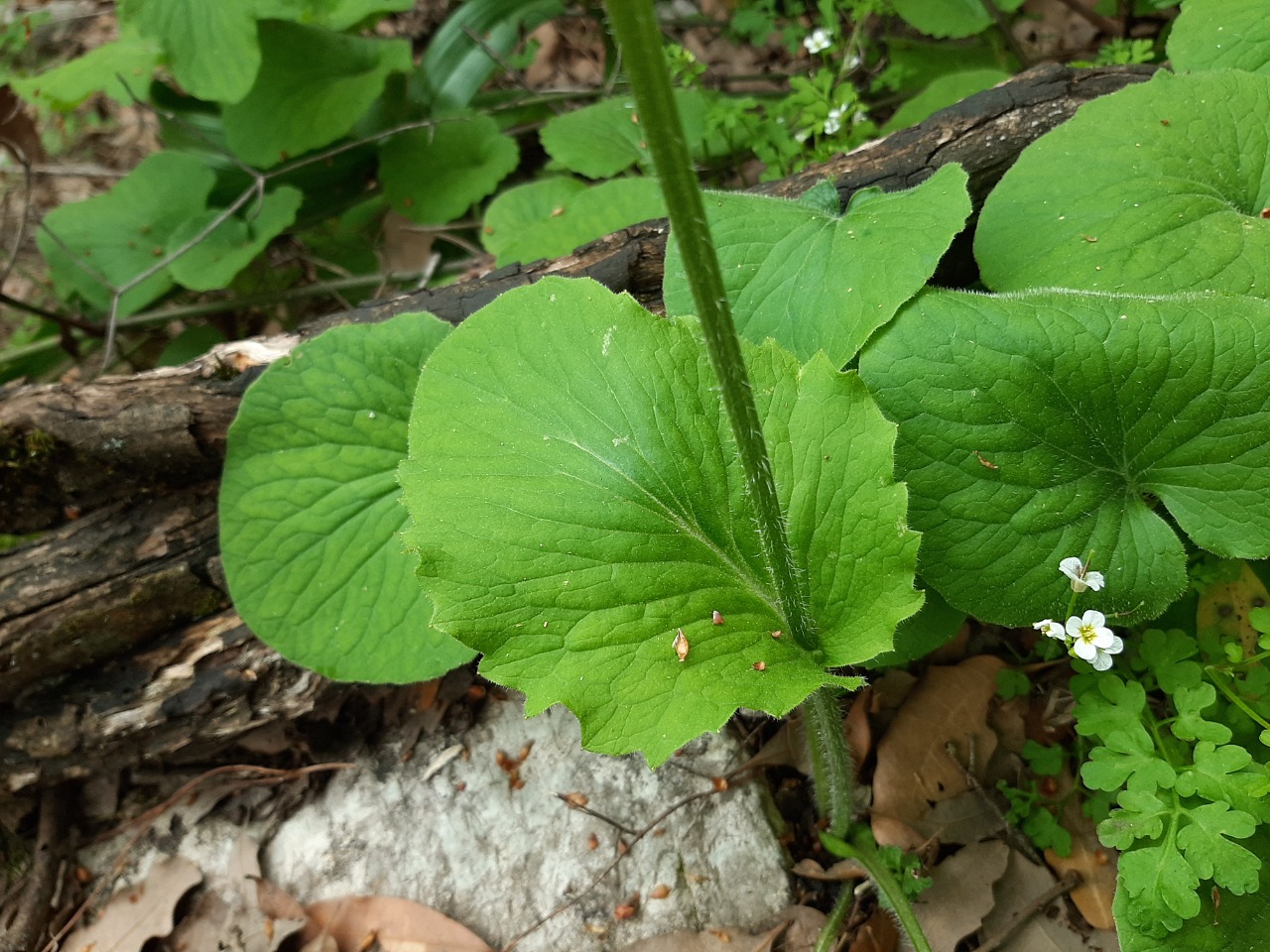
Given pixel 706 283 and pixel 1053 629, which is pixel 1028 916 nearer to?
pixel 1053 629

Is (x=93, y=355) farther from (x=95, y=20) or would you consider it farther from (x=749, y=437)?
(x=749, y=437)

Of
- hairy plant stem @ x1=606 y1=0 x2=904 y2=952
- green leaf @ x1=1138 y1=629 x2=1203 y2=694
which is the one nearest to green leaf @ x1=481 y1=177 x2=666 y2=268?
hairy plant stem @ x1=606 y1=0 x2=904 y2=952

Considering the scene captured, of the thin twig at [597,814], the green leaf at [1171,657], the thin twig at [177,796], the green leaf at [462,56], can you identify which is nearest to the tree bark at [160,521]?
the thin twig at [177,796]

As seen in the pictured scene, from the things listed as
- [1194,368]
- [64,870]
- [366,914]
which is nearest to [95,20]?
[64,870]

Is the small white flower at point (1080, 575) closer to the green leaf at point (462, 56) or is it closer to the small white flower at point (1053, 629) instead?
the small white flower at point (1053, 629)

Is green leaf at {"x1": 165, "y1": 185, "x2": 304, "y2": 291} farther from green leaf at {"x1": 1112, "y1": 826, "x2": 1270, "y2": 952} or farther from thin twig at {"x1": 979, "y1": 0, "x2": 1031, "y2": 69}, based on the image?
green leaf at {"x1": 1112, "y1": 826, "x2": 1270, "y2": 952}

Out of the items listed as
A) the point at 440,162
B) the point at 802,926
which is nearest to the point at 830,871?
the point at 802,926
